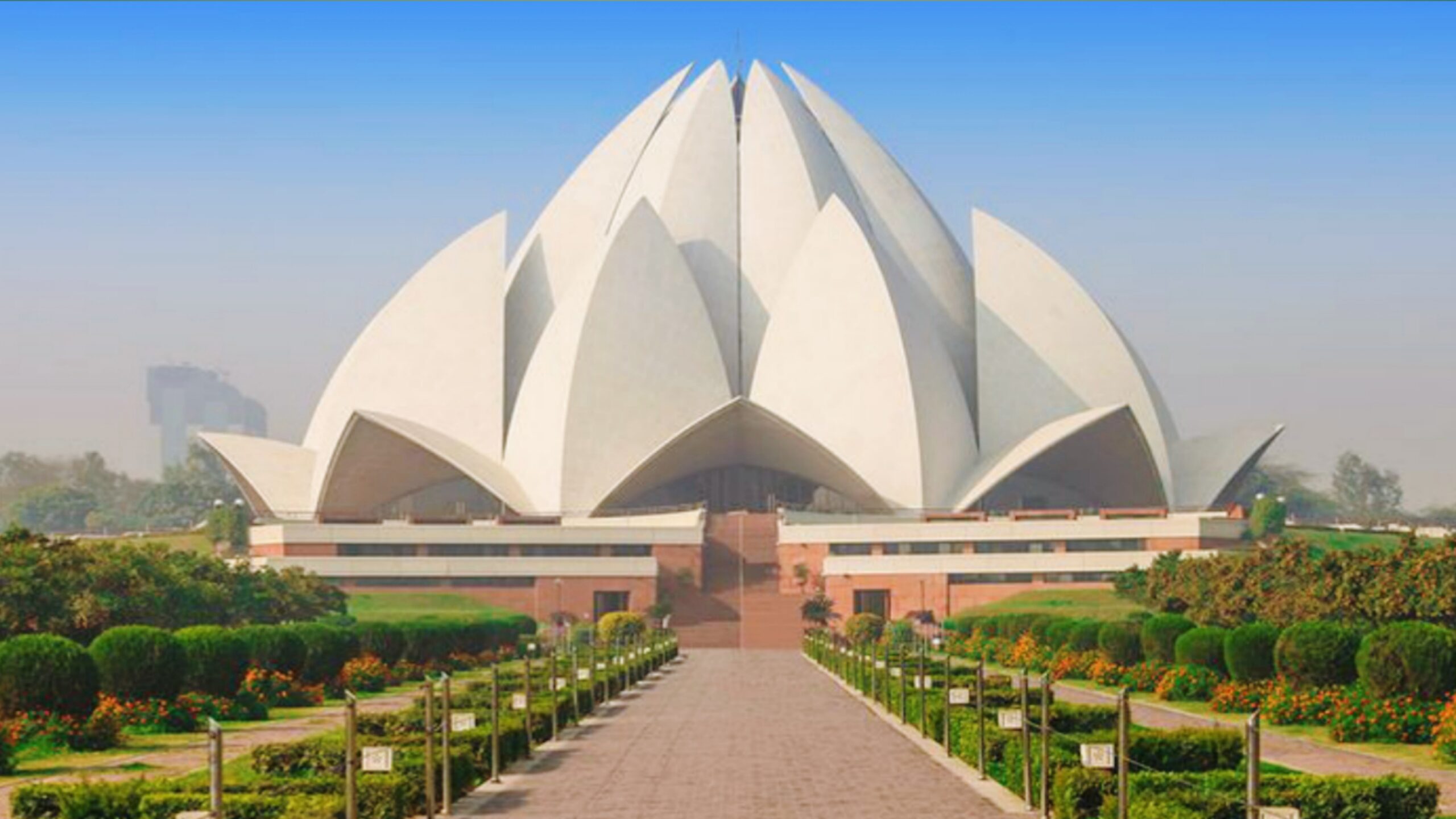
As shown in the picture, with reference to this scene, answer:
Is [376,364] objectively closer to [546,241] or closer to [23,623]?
[546,241]

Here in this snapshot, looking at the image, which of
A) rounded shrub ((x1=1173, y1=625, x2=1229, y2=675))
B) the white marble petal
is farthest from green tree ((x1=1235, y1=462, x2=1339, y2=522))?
rounded shrub ((x1=1173, y1=625, x2=1229, y2=675))

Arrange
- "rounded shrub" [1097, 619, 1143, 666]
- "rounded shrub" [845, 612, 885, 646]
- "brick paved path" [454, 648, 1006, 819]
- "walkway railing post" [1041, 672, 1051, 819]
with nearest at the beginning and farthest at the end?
"walkway railing post" [1041, 672, 1051, 819], "brick paved path" [454, 648, 1006, 819], "rounded shrub" [1097, 619, 1143, 666], "rounded shrub" [845, 612, 885, 646]

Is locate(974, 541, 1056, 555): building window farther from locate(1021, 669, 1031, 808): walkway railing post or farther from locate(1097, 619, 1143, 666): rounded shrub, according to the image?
locate(1021, 669, 1031, 808): walkway railing post

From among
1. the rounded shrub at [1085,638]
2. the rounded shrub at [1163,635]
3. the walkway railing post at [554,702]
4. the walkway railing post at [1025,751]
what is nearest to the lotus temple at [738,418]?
the rounded shrub at [1085,638]

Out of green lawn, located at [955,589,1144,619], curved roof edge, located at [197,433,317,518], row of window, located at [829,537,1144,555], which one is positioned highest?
curved roof edge, located at [197,433,317,518]

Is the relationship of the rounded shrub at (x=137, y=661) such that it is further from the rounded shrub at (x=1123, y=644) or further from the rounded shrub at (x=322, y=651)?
the rounded shrub at (x=1123, y=644)

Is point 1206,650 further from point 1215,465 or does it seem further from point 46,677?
point 1215,465
